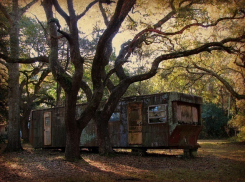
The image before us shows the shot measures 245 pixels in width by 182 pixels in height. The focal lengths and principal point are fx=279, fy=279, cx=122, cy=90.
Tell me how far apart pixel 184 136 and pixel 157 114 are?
5.32 feet

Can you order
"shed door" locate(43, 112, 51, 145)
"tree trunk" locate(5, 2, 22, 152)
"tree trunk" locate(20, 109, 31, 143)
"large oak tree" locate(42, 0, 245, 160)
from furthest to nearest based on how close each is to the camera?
"tree trunk" locate(20, 109, 31, 143) → "shed door" locate(43, 112, 51, 145) → "tree trunk" locate(5, 2, 22, 152) → "large oak tree" locate(42, 0, 245, 160)

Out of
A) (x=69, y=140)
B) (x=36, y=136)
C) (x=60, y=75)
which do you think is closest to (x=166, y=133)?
(x=69, y=140)

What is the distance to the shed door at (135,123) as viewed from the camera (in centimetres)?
1371

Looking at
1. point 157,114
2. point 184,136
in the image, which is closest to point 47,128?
point 157,114

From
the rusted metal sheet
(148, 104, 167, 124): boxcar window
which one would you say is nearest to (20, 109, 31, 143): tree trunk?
(148, 104, 167, 124): boxcar window

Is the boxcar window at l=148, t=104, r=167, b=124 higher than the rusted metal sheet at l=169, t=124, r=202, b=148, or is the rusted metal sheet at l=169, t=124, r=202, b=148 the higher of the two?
the boxcar window at l=148, t=104, r=167, b=124

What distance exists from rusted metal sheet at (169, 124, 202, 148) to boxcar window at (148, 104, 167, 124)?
0.78m

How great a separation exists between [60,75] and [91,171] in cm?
379

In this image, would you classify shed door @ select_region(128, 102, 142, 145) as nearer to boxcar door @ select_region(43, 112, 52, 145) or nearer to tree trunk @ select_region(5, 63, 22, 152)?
boxcar door @ select_region(43, 112, 52, 145)

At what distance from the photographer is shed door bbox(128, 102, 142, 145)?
13.7 m

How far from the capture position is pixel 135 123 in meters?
13.9

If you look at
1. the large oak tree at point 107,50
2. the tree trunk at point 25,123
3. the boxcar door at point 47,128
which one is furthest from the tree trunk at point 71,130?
the tree trunk at point 25,123

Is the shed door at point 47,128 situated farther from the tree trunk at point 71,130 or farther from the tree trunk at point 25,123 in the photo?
the tree trunk at point 25,123

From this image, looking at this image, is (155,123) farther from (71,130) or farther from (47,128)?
(47,128)
